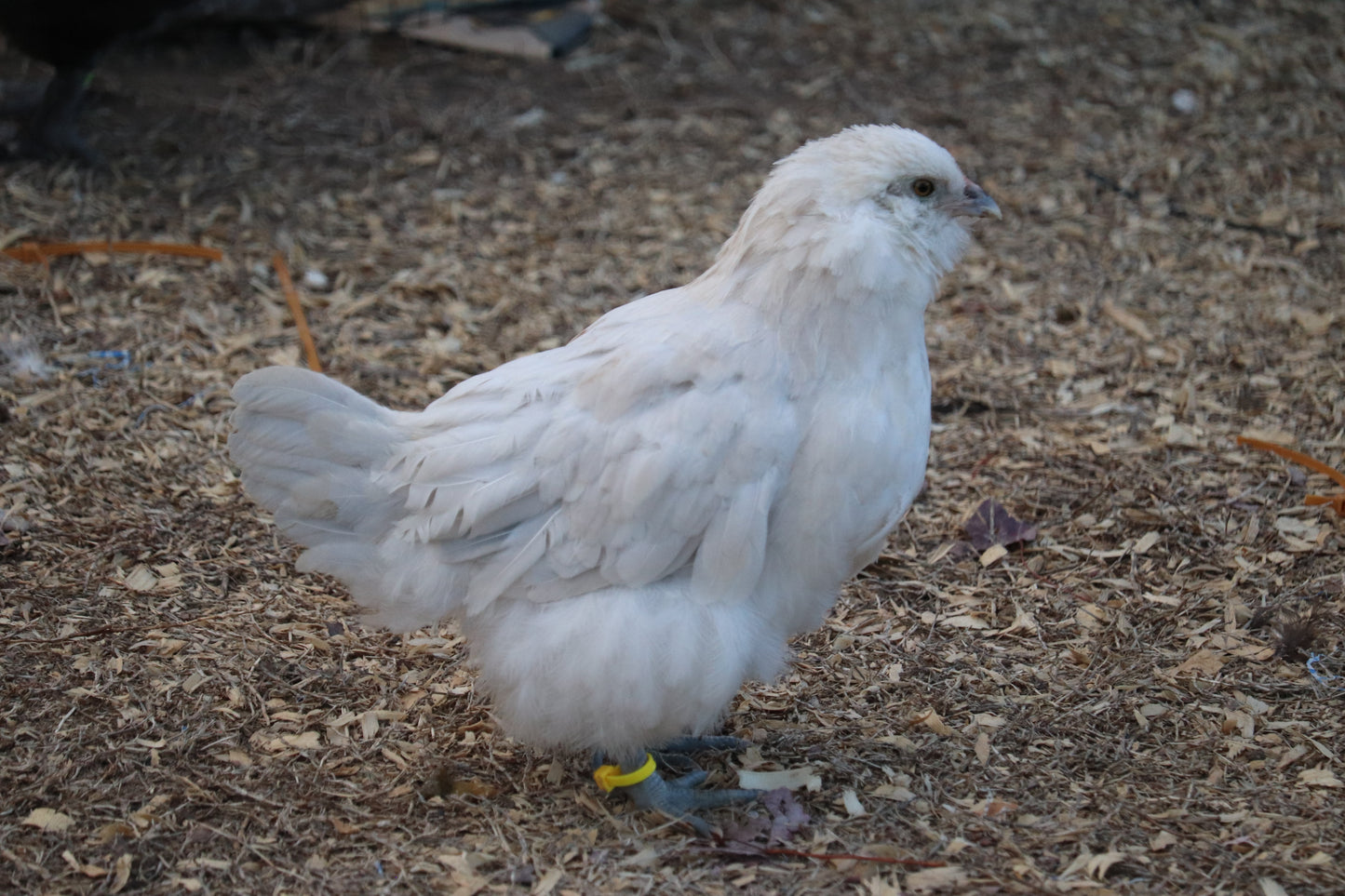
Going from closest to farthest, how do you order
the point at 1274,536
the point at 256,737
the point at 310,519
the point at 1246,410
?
the point at 310,519 → the point at 256,737 → the point at 1274,536 → the point at 1246,410

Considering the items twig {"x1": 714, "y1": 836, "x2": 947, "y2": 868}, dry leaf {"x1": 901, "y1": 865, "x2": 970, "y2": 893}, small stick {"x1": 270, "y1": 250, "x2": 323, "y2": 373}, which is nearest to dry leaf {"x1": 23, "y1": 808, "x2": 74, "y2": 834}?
twig {"x1": 714, "y1": 836, "x2": 947, "y2": 868}

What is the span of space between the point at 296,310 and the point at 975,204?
3.18m

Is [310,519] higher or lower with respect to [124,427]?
higher

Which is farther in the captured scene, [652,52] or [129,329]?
[652,52]

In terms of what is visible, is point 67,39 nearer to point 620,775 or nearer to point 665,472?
point 665,472

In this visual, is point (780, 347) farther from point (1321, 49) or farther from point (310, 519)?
point (1321, 49)

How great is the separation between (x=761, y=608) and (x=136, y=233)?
410 cm

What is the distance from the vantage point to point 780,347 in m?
2.98

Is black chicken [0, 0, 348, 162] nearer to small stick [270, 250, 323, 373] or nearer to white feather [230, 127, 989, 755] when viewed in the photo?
small stick [270, 250, 323, 373]

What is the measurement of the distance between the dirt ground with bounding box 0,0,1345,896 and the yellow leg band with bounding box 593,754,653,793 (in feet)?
0.36

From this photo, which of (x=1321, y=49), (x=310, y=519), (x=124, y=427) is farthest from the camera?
(x=1321, y=49)

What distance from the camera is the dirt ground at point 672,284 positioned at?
9.98 ft

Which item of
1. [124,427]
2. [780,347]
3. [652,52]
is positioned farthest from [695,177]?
[780,347]

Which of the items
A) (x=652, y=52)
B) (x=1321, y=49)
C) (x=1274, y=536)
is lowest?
(x=1274, y=536)
